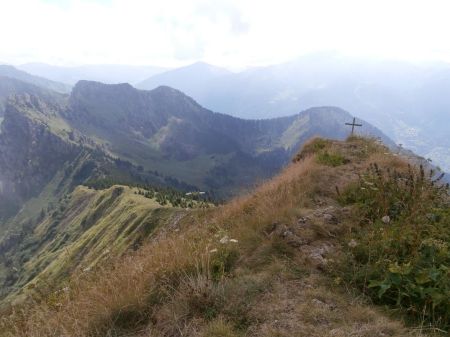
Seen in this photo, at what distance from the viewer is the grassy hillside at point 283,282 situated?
541cm

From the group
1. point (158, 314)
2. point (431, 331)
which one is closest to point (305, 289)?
point (431, 331)

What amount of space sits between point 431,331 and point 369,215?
3.61m

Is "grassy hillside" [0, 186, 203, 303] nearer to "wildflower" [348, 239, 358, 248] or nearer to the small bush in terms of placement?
the small bush

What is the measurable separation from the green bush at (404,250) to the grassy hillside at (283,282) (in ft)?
0.07

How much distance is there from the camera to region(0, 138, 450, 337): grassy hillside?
541cm

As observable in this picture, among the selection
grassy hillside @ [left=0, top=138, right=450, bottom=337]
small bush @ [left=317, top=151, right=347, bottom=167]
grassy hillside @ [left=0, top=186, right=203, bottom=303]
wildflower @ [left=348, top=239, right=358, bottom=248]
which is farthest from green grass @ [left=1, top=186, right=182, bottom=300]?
wildflower @ [left=348, top=239, right=358, bottom=248]

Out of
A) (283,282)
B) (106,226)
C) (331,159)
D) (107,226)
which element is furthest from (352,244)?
(106,226)

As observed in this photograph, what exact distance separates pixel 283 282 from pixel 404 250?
2193 mm

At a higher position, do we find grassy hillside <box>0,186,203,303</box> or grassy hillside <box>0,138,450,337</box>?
grassy hillside <box>0,138,450,337</box>

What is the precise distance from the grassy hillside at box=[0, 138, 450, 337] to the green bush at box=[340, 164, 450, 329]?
0.8 inches

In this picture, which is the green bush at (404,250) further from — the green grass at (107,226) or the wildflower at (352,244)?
the green grass at (107,226)

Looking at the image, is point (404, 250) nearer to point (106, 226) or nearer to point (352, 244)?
point (352, 244)

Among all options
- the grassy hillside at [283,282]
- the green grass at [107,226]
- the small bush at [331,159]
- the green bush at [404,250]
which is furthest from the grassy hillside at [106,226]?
the green bush at [404,250]

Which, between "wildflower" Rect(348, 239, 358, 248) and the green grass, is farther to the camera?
the green grass
